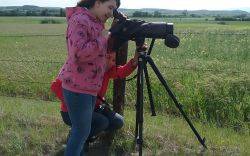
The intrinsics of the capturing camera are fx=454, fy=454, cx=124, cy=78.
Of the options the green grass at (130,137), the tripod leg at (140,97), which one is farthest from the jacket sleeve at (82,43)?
the green grass at (130,137)

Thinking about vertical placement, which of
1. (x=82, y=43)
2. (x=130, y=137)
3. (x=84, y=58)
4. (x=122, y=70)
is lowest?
(x=130, y=137)

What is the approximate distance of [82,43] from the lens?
317 cm

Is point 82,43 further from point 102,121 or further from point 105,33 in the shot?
point 102,121

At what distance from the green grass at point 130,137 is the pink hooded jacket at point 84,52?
56.9 inches

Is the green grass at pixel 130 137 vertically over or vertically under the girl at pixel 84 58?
under

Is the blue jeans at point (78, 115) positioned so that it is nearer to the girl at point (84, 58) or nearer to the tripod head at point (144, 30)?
the girl at point (84, 58)

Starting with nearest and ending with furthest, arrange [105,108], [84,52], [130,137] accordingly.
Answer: [84,52] → [105,108] → [130,137]

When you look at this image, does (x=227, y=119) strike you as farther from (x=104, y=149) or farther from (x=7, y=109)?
(x=7, y=109)

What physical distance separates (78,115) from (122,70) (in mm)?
788

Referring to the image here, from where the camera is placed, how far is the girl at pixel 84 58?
3.21m

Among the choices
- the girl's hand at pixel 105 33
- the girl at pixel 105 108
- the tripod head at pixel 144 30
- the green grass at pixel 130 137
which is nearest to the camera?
the girl's hand at pixel 105 33

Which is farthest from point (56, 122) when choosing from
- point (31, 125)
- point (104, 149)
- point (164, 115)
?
point (164, 115)

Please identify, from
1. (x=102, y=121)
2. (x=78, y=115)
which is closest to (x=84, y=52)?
(x=78, y=115)

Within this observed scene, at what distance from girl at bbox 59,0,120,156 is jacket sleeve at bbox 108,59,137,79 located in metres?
0.59
